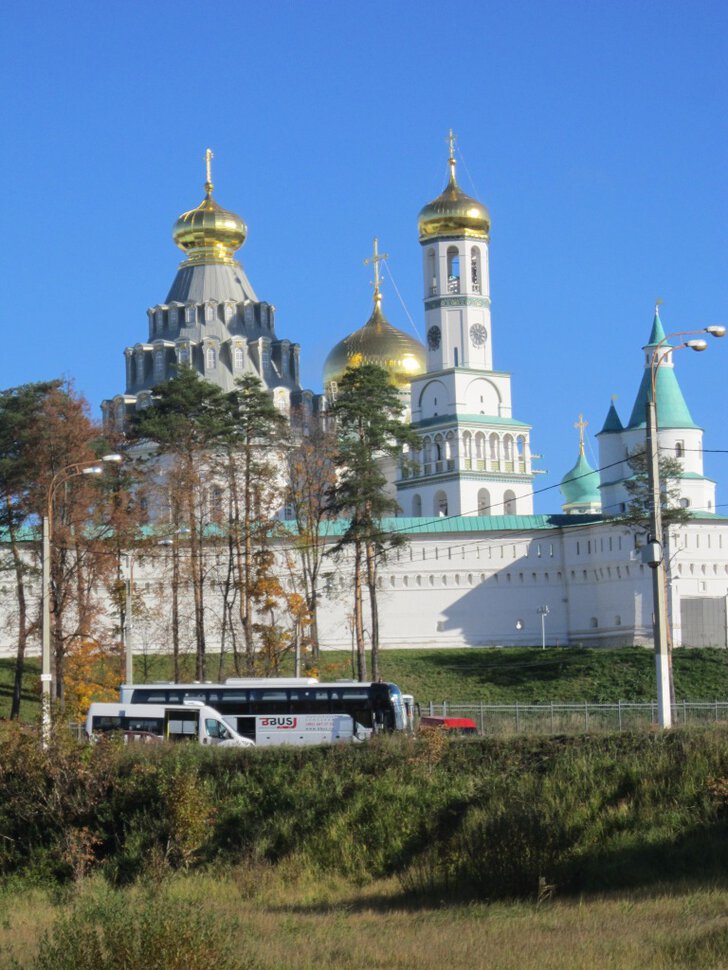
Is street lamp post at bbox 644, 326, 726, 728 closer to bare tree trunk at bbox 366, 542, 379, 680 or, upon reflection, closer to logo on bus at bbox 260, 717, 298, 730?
logo on bus at bbox 260, 717, 298, 730

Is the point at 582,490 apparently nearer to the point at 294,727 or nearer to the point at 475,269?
the point at 475,269

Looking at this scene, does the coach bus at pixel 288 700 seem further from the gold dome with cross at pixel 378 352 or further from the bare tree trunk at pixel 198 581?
the gold dome with cross at pixel 378 352

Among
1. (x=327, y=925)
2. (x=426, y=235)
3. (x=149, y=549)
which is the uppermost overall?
(x=426, y=235)

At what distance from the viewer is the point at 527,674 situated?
50625 millimetres

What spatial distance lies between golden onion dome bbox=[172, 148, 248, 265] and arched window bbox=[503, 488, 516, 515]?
55.9 feet

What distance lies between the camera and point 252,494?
4641cm

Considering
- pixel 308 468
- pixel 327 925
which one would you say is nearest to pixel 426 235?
pixel 308 468

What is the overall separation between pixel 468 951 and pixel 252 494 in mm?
32868

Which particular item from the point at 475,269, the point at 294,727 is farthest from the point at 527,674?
the point at 475,269

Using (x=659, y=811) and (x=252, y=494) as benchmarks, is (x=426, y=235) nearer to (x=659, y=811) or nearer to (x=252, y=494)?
(x=252, y=494)

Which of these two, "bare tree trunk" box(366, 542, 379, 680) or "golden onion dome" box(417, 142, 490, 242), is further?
"golden onion dome" box(417, 142, 490, 242)

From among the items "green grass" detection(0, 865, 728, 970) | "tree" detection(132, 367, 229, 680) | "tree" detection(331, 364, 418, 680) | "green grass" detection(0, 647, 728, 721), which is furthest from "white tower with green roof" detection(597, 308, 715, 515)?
"green grass" detection(0, 865, 728, 970)

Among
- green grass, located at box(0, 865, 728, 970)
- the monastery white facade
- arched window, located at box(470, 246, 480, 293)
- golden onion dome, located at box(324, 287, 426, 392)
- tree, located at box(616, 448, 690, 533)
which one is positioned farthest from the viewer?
golden onion dome, located at box(324, 287, 426, 392)

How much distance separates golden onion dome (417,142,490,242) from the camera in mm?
74688
